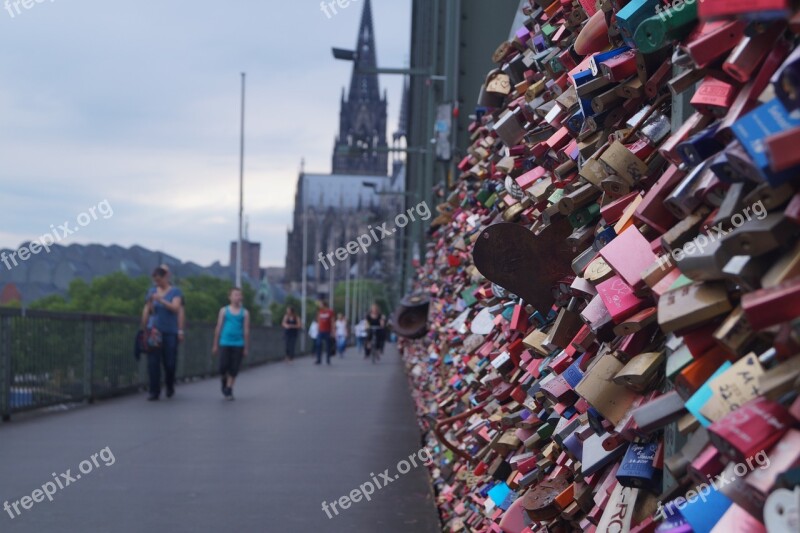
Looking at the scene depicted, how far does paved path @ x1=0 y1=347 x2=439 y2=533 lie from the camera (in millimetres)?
5816

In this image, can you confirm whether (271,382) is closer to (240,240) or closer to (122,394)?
(122,394)

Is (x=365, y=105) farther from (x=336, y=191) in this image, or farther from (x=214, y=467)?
(x=214, y=467)

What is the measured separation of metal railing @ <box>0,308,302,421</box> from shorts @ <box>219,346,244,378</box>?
58.1 inches

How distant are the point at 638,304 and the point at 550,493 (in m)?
0.79

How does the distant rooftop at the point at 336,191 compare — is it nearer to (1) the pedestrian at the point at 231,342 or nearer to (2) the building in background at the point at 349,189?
(2) the building in background at the point at 349,189

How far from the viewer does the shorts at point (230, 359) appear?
15.4 meters

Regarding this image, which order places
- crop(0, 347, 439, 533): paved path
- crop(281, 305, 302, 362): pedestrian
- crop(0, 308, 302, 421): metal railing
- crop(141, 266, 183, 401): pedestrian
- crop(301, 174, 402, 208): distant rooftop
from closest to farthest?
crop(0, 347, 439, 533): paved path
crop(0, 308, 302, 421): metal railing
crop(141, 266, 183, 401): pedestrian
crop(281, 305, 302, 362): pedestrian
crop(301, 174, 402, 208): distant rooftop

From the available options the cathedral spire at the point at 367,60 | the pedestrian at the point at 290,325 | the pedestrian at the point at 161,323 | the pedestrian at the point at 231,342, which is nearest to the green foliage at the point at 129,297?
the cathedral spire at the point at 367,60

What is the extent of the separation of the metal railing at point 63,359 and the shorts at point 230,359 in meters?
1.47

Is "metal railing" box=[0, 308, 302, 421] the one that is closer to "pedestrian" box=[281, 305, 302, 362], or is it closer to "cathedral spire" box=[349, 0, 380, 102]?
"pedestrian" box=[281, 305, 302, 362]

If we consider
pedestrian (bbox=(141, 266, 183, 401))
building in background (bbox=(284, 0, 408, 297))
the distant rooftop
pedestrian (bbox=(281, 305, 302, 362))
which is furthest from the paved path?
the distant rooftop

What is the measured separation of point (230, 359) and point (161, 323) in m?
1.13

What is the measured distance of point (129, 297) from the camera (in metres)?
109

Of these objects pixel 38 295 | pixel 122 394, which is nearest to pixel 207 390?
pixel 122 394
